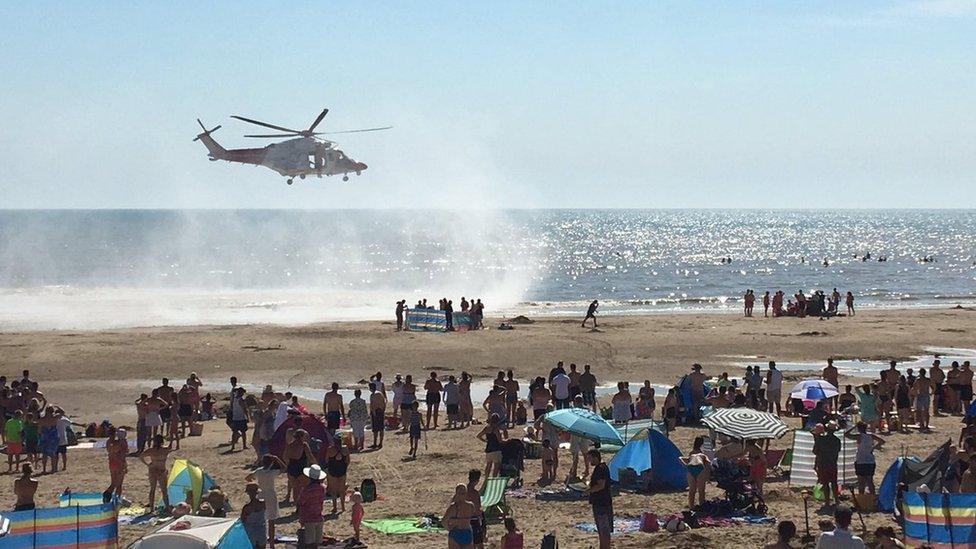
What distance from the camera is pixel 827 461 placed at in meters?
15.5

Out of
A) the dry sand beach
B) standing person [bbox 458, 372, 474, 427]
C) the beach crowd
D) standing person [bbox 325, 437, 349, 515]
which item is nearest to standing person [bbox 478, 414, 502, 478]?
the beach crowd

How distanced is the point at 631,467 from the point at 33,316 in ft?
143

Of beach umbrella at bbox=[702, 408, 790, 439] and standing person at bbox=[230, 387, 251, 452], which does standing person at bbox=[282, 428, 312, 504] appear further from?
standing person at bbox=[230, 387, 251, 452]

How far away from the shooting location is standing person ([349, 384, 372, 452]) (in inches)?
805

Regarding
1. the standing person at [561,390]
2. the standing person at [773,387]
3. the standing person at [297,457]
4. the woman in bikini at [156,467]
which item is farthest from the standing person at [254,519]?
the standing person at [773,387]

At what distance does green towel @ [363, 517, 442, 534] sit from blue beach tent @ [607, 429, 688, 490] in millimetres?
3356

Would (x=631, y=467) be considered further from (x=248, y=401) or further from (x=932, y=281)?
(x=932, y=281)

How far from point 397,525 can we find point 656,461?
404 cm

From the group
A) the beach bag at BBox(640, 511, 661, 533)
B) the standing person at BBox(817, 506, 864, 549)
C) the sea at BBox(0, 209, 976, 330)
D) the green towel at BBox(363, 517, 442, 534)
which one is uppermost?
the sea at BBox(0, 209, 976, 330)

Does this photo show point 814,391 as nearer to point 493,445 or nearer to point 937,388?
point 937,388

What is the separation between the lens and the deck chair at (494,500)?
49.6 feet

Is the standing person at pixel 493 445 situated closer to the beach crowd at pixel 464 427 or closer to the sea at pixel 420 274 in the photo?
the beach crowd at pixel 464 427

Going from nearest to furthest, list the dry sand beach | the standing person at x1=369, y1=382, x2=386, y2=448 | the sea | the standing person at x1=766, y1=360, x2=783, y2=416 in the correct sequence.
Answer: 1. the dry sand beach
2. the standing person at x1=369, y1=382, x2=386, y2=448
3. the standing person at x1=766, y1=360, x2=783, y2=416
4. the sea

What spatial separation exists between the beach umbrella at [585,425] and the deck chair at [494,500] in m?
1.76
